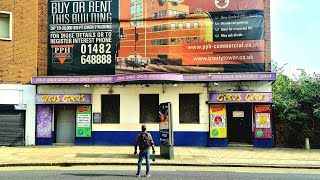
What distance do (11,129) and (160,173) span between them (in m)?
11.9

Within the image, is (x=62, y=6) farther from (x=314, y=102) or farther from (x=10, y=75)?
(x=314, y=102)

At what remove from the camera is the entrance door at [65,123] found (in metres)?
21.8

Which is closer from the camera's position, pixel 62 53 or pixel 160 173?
pixel 160 173

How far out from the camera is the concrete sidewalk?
1483 cm

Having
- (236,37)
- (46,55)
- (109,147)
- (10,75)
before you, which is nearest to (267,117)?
(236,37)

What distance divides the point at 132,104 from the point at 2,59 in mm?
7951

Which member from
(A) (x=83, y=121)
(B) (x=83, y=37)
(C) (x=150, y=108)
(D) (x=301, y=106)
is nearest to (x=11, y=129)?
(A) (x=83, y=121)

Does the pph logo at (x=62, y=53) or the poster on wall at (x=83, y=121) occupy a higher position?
the pph logo at (x=62, y=53)

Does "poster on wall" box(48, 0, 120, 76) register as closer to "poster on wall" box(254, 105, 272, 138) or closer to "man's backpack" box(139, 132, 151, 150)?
"poster on wall" box(254, 105, 272, 138)

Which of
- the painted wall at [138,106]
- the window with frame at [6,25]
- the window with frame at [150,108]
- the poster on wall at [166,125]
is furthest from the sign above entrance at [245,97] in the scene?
the window with frame at [6,25]

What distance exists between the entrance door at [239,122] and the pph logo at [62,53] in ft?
32.6

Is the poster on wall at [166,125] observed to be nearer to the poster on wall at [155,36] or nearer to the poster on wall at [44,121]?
the poster on wall at [155,36]

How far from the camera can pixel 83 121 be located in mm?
21266

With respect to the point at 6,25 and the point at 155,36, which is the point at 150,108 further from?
the point at 6,25
